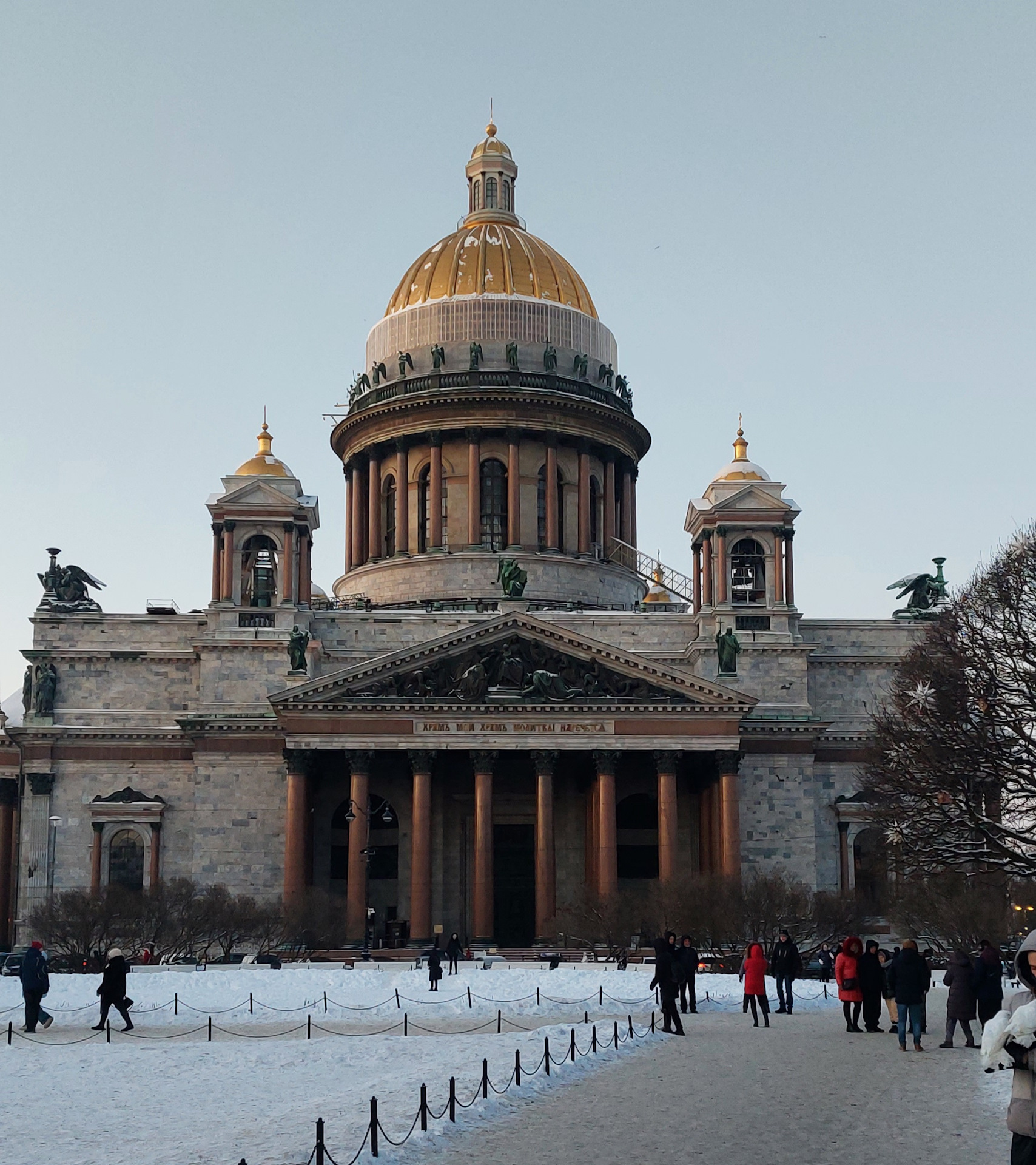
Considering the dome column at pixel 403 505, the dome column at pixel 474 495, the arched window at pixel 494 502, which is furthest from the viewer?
the dome column at pixel 403 505

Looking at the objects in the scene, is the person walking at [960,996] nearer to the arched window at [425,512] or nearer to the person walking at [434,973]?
A: the person walking at [434,973]

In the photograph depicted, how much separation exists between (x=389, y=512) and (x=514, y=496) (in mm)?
7017

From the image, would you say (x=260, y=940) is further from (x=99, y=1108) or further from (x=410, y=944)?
(x=99, y=1108)

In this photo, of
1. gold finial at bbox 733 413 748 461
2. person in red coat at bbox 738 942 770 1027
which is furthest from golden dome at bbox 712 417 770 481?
person in red coat at bbox 738 942 770 1027

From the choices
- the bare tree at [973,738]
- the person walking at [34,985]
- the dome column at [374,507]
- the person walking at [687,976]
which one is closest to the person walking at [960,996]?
the person walking at [687,976]

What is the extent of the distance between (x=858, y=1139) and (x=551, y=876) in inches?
1687

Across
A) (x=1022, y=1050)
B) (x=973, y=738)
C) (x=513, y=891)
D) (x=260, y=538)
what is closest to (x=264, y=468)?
(x=260, y=538)

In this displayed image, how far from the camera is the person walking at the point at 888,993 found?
30.8 meters

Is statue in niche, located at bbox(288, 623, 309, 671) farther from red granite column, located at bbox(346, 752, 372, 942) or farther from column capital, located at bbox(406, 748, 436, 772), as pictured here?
column capital, located at bbox(406, 748, 436, 772)

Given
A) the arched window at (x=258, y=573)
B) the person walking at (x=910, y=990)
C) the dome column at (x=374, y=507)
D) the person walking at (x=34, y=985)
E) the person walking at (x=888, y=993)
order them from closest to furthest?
the person walking at (x=910, y=990), the person walking at (x=888, y=993), the person walking at (x=34, y=985), the arched window at (x=258, y=573), the dome column at (x=374, y=507)

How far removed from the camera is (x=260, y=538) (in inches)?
2746

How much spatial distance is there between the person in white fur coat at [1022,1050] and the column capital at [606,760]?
49927 mm

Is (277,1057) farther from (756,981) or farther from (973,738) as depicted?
(973,738)

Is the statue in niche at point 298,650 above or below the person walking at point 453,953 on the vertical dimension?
above
